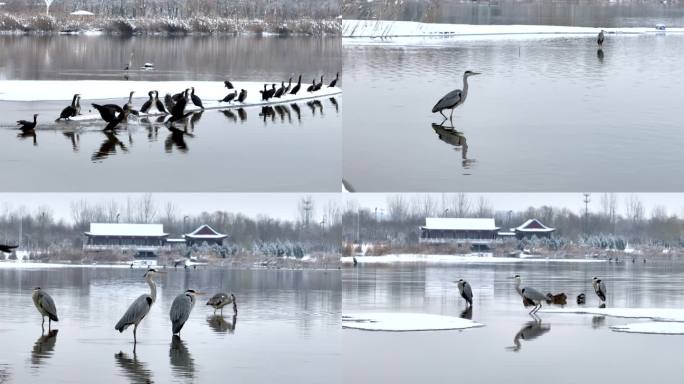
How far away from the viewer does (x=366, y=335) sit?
12656mm

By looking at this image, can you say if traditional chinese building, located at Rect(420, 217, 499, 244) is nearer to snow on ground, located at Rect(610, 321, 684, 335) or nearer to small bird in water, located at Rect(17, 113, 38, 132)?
small bird in water, located at Rect(17, 113, 38, 132)

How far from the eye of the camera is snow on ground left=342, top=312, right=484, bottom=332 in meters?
13.1

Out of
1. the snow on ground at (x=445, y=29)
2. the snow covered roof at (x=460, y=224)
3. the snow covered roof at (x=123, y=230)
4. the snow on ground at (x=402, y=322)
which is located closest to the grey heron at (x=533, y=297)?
the snow on ground at (x=402, y=322)

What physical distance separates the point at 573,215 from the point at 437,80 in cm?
4594

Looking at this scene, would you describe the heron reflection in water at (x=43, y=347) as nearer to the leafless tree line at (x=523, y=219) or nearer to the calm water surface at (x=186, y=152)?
the calm water surface at (x=186, y=152)

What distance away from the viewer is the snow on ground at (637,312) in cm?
1428

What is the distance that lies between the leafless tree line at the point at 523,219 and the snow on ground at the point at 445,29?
30.4ft

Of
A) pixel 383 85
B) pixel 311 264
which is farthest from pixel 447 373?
pixel 311 264

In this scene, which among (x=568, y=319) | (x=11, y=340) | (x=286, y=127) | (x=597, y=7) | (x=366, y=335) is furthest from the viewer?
(x=597, y=7)

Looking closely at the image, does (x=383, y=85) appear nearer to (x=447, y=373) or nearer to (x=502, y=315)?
(x=502, y=315)

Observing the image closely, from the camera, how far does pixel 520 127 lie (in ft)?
53.5

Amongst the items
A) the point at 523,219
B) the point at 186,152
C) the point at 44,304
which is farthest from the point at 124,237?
the point at 44,304

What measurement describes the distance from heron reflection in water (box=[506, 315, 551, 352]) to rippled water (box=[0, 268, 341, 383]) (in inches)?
70.0

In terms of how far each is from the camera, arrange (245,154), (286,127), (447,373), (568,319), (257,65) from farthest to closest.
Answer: (257,65) → (286,127) → (245,154) → (568,319) → (447,373)
